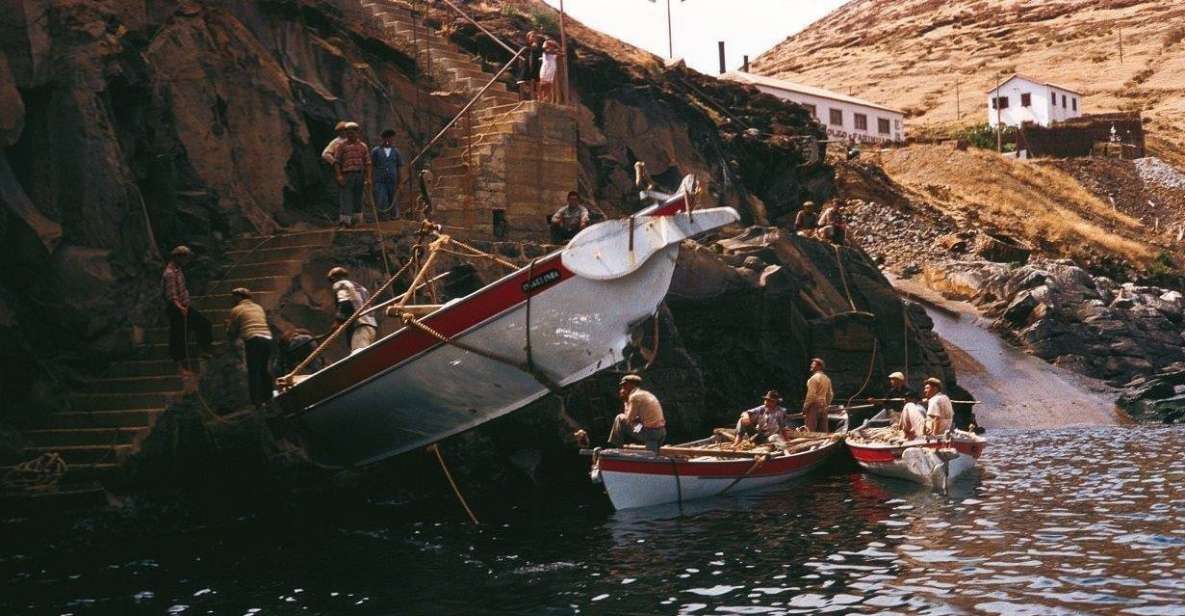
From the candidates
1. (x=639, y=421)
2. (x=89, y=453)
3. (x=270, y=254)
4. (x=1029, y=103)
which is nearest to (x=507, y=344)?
(x=639, y=421)

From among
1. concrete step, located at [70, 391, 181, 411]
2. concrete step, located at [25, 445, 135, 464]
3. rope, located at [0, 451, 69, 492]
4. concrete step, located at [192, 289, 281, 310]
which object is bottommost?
rope, located at [0, 451, 69, 492]

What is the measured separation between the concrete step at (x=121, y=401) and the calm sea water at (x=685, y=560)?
89.3 inches

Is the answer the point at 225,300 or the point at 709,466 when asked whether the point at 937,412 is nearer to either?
the point at 709,466

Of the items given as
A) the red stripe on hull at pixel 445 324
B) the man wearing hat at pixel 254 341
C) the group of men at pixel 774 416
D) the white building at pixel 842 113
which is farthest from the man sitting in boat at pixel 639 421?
the white building at pixel 842 113

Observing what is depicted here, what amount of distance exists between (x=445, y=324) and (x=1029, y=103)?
82730mm

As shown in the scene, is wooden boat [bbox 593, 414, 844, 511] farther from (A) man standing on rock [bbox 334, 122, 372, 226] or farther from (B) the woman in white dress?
(B) the woman in white dress

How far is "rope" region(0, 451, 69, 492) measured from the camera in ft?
64.8

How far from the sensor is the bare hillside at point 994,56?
103375 mm

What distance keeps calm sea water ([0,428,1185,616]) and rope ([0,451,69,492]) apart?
25.9 inches

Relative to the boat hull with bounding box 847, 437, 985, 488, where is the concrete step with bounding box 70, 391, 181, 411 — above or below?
above

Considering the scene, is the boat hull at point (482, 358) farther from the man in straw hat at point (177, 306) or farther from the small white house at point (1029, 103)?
the small white house at point (1029, 103)

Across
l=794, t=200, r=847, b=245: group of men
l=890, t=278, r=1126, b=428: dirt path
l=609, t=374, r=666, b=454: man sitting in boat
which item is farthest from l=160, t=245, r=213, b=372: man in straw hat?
l=890, t=278, r=1126, b=428: dirt path

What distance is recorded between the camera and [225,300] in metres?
24.0

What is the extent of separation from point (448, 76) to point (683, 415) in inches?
415
